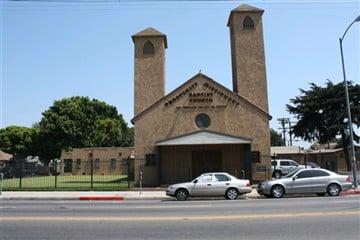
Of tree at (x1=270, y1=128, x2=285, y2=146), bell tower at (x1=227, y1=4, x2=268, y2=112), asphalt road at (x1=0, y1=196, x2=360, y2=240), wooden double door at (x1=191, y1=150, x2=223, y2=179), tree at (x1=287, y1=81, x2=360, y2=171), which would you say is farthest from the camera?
tree at (x1=270, y1=128, x2=285, y2=146)

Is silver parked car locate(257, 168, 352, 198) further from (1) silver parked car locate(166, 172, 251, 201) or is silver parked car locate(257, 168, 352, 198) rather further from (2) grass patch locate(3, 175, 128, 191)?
(2) grass patch locate(3, 175, 128, 191)

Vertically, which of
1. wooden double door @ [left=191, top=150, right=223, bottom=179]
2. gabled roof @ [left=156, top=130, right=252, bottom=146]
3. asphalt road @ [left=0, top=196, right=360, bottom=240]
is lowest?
asphalt road @ [left=0, top=196, right=360, bottom=240]

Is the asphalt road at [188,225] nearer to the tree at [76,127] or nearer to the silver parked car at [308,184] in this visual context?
the silver parked car at [308,184]

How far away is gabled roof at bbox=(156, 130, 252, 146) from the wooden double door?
5.22 feet

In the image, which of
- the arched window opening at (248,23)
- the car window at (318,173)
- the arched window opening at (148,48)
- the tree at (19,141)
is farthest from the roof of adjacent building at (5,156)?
the car window at (318,173)

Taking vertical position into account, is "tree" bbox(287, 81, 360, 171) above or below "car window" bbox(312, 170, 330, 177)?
above

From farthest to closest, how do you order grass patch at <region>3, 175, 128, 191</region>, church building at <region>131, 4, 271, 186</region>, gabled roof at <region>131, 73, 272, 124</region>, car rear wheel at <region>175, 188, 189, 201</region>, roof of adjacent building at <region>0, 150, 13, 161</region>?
roof of adjacent building at <region>0, 150, 13, 161</region> → gabled roof at <region>131, 73, 272, 124</region> → church building at <region>131, 4, 271, 186</region> → grass patch at <region>3, 175, 128, 191</region> → car rear wheel at <region>175, 188, 189, 201</region>

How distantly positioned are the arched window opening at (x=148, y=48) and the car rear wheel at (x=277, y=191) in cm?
1973

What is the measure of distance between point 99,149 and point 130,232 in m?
55.3

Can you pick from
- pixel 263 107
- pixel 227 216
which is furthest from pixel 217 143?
pixel 227 216

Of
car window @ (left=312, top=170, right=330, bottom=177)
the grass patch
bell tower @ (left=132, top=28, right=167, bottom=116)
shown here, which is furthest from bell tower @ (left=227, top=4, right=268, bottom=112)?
car window @ (left=312, top=170, right=330, bottom=177)

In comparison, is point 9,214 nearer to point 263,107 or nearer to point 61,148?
point 263,107

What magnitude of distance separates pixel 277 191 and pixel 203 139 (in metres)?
10.3

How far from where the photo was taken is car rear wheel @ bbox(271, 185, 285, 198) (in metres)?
23.2
